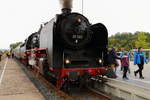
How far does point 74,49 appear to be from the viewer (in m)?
6.93

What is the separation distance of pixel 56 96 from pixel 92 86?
2.15m

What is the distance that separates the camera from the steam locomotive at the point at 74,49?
650 centimetres

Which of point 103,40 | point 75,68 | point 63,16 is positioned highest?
point 63,16

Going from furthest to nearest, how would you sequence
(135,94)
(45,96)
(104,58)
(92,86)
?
(92,86), (104,58), (45,96), (135,94)

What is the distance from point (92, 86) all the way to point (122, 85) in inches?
88.4

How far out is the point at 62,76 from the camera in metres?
6.25

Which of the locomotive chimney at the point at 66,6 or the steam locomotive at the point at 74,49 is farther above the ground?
the locomotive chimney at the point at 66,6

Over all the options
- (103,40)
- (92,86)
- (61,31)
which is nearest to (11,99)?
(61,31)

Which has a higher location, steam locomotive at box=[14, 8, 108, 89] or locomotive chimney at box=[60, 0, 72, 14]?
locomotive chimney at box=[60, 0, 72, 14]

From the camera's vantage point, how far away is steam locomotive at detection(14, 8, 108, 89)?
256 inches

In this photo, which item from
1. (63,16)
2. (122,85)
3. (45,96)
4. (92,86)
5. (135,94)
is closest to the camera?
(135,94)

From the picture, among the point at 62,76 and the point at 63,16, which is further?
the point at 63,16

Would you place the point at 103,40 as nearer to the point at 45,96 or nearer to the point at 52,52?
the point at 52,52

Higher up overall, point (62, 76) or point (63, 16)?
point (63, 16)
